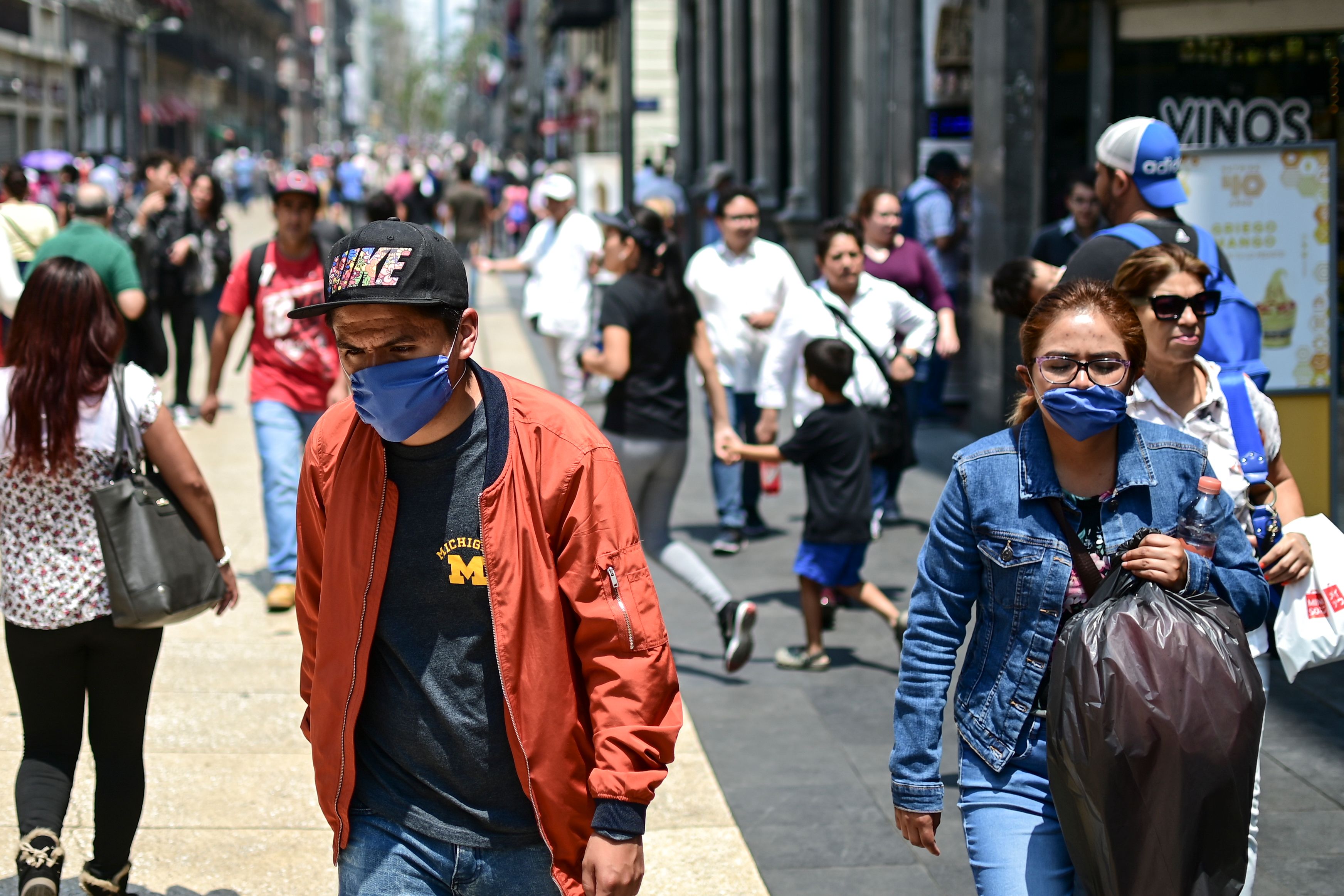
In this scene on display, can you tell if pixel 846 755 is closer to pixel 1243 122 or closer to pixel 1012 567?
pixel 1012 567

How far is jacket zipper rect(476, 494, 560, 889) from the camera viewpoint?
255 centimetres

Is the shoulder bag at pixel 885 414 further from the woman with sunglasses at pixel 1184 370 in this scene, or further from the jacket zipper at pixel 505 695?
the jacket zipper at pixel 505 695

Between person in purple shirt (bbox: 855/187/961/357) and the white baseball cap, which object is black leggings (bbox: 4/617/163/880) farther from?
the white baseball cap

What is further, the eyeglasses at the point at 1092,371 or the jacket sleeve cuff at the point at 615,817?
the eyeglasses at the point at 1092,371

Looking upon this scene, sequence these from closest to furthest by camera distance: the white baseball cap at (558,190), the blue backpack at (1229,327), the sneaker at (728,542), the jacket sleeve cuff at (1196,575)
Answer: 1. the jacket sleeve cuff at (1196,575)
2. the blue backpack at (1229,327)
3. the sneaker at (728,542)
4. the white baseball cap at (558,190)

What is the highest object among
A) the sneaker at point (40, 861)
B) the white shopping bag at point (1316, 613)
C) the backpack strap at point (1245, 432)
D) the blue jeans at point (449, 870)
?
the backpack strap at point (1245, 432)

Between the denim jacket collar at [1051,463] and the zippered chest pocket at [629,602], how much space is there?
70 centimetres

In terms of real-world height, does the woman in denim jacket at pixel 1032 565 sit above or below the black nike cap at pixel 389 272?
below

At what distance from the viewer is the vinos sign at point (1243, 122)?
29.9 feet

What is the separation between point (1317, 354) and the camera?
6.46 meters

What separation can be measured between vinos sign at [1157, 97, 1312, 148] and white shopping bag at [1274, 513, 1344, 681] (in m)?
6.10

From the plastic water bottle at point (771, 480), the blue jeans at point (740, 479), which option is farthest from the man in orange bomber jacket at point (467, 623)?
the blue jeans at point (740, 479)

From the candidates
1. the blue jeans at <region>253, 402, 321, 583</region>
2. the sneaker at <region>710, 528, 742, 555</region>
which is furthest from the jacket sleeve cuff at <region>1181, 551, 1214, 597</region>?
the sneaker at <region>710, 528, 742, 555</region>

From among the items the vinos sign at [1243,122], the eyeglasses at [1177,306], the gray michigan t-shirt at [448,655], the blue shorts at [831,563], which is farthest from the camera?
the vinos sign at [1243,122]
